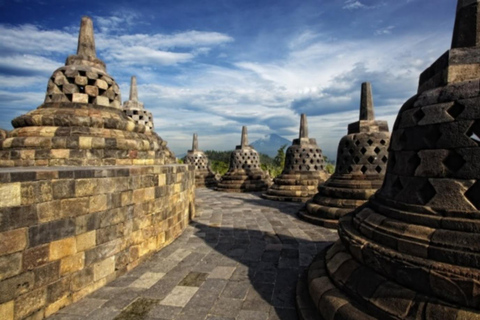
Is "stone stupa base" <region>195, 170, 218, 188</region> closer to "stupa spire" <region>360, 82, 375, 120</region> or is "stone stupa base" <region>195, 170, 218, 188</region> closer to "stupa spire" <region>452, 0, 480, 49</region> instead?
"stupa spire" <region>360, 82, 375, 120</region>

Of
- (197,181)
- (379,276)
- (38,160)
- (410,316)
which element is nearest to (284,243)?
(379,276)

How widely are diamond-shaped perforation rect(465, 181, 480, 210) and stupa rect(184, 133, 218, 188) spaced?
16621 mm

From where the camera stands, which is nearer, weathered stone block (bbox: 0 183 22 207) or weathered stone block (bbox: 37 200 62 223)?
weathered stone block (bbox: 0 183 22 207)

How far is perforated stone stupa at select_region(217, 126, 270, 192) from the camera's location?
51.1 feet

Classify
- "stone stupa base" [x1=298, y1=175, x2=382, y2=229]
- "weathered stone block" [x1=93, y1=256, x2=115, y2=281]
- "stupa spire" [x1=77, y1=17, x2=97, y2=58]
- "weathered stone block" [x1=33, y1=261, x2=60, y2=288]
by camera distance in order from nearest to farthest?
"weathered stone block" [x1=33, y1=261, x2=60, y2=288], "weathered stone block" [x1=93, y1=256, x2=115, y2=281], "stupa spire" [x1=77, y1=17, x2=97, y2=58], "stone stupa base" [x1=298, y1=175, x2=382, y2=229]

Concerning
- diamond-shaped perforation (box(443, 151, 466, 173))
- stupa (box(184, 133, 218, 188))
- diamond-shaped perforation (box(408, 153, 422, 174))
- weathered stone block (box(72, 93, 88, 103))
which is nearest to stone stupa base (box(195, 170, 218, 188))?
stupa (box(184, 133, 218, 188))

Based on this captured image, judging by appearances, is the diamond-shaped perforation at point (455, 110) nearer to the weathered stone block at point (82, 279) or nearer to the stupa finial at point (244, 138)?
the weathered stone block at point (82, 279)

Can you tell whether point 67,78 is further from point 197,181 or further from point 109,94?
point 197,181

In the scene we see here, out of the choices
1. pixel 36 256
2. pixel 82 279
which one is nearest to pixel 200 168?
pixel 82 279

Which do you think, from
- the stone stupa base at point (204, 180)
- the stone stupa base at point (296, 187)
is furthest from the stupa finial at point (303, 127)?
the stone stupa base at point (204, 180)

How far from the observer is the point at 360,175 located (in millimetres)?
7406

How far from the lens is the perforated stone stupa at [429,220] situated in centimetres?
205

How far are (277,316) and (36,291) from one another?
264 centimetres

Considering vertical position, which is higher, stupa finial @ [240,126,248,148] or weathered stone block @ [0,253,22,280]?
stupa finial @ [240,126,248,148]
